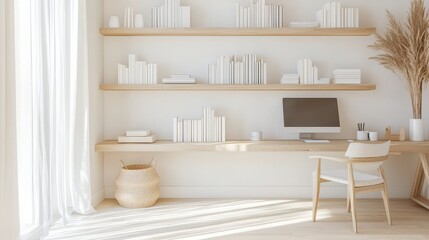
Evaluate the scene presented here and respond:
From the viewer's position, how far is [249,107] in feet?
15.7

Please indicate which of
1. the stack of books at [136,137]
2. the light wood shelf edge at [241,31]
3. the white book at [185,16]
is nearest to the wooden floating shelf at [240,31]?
the light wood shelf edge at [241,31]

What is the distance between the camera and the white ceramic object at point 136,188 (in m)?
4.28

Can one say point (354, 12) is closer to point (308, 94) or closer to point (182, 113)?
point (308, 94)

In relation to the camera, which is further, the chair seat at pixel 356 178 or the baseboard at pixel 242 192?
the baseboard at pixel 242 192

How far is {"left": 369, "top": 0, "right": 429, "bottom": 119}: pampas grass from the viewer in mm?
4340

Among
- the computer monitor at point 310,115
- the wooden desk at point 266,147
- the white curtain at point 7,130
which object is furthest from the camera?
the computer monitor at point 310,115

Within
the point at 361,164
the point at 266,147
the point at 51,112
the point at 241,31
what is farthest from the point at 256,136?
the point at 51,112

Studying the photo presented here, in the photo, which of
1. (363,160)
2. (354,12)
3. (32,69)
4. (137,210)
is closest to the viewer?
(32,69)

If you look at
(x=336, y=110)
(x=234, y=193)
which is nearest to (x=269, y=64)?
(x=336, y=110)

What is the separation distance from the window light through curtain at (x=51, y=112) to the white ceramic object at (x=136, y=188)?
1.16ft

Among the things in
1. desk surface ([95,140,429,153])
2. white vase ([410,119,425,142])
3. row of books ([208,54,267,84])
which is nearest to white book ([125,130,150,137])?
desk surface ([95,140,429,153])

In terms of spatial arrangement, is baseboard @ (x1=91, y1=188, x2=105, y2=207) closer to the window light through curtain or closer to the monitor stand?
the window light through curtain

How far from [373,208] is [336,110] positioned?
1089 millimetres

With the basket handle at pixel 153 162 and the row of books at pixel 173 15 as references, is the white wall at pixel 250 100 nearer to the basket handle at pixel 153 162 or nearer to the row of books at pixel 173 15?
the basket handle at pixel 153 162
